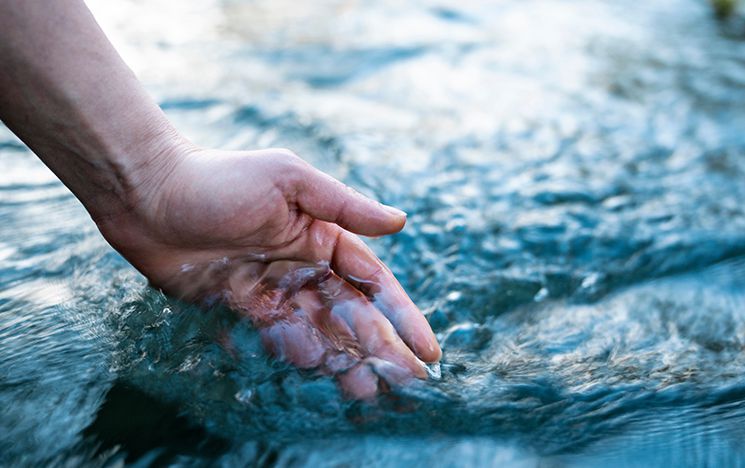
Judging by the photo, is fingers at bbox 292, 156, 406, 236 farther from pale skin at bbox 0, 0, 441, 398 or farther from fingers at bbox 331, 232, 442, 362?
fingers at bbox 331, 232, 442, 362

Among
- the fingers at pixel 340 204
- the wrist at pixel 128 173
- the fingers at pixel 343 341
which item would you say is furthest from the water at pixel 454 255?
the fingers at pixel 340 204

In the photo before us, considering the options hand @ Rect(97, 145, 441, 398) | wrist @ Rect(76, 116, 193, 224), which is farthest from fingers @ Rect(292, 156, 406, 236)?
wrist @ Rect(76, 116, 193, 224)

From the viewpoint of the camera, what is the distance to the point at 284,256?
8.31 ft

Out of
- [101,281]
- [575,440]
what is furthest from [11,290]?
[575,440]

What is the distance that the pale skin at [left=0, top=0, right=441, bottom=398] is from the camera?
222cm

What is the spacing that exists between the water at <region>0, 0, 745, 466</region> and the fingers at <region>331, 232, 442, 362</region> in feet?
0.50

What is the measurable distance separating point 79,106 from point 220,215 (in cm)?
54

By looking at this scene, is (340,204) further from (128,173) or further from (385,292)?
(128,173)

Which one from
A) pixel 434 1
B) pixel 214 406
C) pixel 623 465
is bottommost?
pixel 623 465

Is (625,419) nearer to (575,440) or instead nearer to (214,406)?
(575,440)

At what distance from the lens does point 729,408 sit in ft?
7.73

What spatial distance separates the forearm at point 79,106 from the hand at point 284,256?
7cm

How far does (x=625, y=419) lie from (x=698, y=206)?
2.12 metres

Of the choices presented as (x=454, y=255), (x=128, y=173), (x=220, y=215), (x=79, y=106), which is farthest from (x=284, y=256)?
(x=454, y=255)
